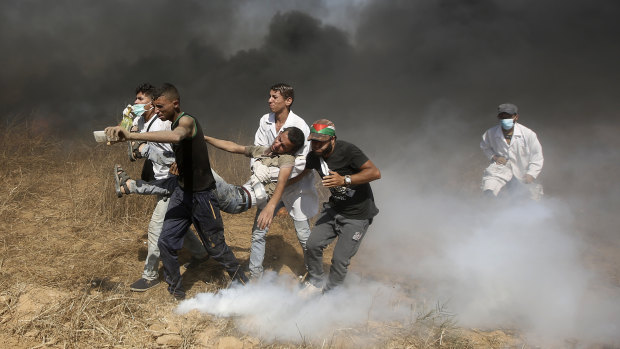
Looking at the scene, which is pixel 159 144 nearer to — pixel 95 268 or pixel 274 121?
pixel 274 121

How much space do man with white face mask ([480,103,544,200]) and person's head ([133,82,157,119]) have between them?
4207 millimetres

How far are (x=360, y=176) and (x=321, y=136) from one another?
0.45m

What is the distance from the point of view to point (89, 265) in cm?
450

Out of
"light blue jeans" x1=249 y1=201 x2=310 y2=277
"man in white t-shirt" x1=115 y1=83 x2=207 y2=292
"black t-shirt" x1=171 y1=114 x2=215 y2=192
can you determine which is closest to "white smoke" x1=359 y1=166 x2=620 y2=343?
"light blue jeans" x1=249 y1=201 x2=310 y2=277

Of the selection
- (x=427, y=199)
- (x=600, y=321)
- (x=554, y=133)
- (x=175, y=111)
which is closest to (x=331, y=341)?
(x=175, y=111)

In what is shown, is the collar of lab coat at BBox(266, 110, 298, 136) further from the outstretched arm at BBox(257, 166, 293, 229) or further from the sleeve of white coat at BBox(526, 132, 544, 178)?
the sleeve of white coat at BBox(526, 132, 544, 178)

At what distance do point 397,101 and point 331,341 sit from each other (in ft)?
27.5

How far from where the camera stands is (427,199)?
7.84m

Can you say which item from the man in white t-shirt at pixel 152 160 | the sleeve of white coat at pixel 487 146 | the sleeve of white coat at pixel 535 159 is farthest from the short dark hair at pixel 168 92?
the sleeve of white coat at pixel 535 159

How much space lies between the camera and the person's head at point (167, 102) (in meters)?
3.34

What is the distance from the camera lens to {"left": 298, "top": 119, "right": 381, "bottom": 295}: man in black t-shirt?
3.66 metres

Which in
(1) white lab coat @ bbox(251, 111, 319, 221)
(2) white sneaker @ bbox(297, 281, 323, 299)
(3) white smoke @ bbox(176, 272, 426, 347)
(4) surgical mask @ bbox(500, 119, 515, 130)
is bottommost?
(3) white smoke @ bbox(176, 272, 426, 347)

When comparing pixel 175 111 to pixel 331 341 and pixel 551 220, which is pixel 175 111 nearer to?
pixel 331 341

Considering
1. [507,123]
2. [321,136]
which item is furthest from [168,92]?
[507,123]
